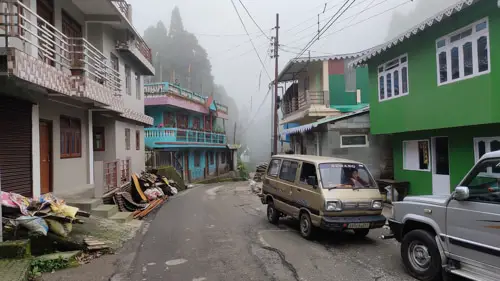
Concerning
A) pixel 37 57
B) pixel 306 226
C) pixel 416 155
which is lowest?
pixel 306 226

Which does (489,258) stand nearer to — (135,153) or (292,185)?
(292,185)

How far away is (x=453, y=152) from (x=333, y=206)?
550cm

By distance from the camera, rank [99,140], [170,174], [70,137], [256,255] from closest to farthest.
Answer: [256,255] < [70,137] < [99,140] < [170,174]

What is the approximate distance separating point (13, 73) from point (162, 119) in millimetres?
22568

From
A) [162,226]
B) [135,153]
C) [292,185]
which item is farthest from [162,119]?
[292,185]

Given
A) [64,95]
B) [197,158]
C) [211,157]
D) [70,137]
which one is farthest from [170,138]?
[64,95]

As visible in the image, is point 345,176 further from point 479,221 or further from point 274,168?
point 479,221

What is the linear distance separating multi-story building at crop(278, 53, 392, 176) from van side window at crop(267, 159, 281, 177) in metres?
4.84

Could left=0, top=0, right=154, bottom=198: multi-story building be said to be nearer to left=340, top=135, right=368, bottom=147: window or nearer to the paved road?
the paved road

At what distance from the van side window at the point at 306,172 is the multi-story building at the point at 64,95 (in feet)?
19.5

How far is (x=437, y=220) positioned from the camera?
16.6 ft

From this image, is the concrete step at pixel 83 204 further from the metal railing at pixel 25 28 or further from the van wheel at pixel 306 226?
the van wheel at pixel 306 226

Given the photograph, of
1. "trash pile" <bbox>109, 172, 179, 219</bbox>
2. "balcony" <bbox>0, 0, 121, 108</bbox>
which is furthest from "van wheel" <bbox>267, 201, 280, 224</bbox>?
"balcony" <bbox>0, 0, 121, 108</bbox>

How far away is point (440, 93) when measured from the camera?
9.97 meters
